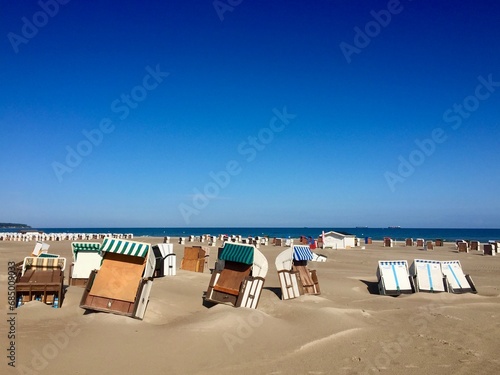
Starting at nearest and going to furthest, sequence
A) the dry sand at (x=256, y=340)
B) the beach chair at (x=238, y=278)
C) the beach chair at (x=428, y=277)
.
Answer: the dry sand at (x=256, y=340) < the beach chair at (x=238, y=278) < the beach chair at (x=428, y=277)

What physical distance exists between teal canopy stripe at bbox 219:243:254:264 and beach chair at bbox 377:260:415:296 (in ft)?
21.6

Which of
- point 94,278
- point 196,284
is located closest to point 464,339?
point 94,278

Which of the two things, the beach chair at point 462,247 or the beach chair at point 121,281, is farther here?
the beach chair at point 462,247

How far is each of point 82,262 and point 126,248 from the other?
617 centimetres

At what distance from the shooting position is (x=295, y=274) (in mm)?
15383

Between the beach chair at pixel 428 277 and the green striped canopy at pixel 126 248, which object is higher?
the green striped canopy at pixel 126 248

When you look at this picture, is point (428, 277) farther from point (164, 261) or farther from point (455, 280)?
point (164, 261)

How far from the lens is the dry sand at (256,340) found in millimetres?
7492

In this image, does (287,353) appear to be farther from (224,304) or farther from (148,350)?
(224,304)

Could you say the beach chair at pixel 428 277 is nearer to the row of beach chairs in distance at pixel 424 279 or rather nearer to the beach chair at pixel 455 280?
the row of beach chairs in distance at pixel 424 279

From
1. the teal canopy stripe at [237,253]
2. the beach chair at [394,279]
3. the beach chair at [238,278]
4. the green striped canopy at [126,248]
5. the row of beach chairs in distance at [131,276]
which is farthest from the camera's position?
the beach chair at [394,279]

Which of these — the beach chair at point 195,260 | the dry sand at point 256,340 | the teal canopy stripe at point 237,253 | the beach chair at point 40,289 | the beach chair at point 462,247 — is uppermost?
the beach chair at point 462,247

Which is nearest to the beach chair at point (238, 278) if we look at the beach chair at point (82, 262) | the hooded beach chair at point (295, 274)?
the hooded beach chair at point (295, 274)

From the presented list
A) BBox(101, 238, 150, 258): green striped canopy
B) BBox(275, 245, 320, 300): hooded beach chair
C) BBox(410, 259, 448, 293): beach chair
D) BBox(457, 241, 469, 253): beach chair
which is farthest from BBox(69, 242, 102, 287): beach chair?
BBox(457, 241, 469, 253): beach chair
